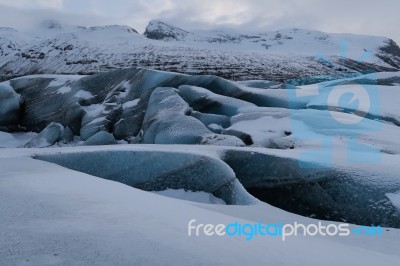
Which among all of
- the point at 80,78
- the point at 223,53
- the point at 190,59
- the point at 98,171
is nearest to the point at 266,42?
the point at 223,53

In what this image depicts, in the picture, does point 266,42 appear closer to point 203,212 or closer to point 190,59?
→ point 190,59

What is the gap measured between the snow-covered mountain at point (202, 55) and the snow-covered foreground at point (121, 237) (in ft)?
117

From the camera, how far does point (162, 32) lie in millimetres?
143250

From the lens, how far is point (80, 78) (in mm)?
22531

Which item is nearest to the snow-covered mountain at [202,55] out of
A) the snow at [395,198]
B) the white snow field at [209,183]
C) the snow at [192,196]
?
the white snow field at [209,183]

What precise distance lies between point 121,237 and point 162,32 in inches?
5767

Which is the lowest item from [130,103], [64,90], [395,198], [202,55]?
[395,198]

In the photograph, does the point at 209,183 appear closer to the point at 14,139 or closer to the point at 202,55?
the point at 14,139

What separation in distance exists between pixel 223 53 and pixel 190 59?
11.3 meters

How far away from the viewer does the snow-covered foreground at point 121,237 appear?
2.71m

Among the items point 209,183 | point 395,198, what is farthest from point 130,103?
point 395,198

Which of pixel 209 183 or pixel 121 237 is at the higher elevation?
pixel 121 237

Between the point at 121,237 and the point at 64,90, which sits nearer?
the point at 121,237

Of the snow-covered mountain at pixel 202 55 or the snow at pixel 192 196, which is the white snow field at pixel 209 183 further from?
the snow-covered mountain at pixel 202 55
